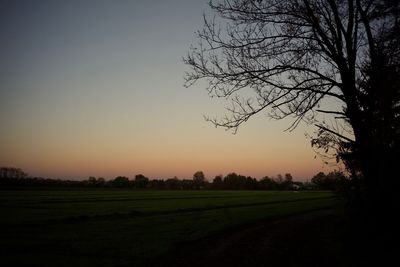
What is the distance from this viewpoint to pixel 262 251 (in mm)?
12984

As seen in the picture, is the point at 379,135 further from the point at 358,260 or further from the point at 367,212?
the point at 358,260

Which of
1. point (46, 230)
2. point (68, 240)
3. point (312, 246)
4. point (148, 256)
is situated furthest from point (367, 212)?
point (46, 230)

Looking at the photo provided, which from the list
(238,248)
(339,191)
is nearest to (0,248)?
(238,248)

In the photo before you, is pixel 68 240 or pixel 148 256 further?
pixel 68 240

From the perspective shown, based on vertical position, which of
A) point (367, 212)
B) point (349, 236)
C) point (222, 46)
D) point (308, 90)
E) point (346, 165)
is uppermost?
point (222, 46)

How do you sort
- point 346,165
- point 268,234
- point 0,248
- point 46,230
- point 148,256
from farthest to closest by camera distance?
point 46,230
point 268,234
point 0,248
point 148,256
point 346,165

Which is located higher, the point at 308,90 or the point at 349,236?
the point at 308,90

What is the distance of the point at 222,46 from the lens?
11.6 metres

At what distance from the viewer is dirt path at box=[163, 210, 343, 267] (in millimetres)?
11156

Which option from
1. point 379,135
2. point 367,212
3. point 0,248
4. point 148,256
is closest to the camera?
point 379,135

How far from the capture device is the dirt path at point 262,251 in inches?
439

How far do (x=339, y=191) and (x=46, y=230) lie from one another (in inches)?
719

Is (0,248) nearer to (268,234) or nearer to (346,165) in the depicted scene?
(268,234)

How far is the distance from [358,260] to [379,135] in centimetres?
357
